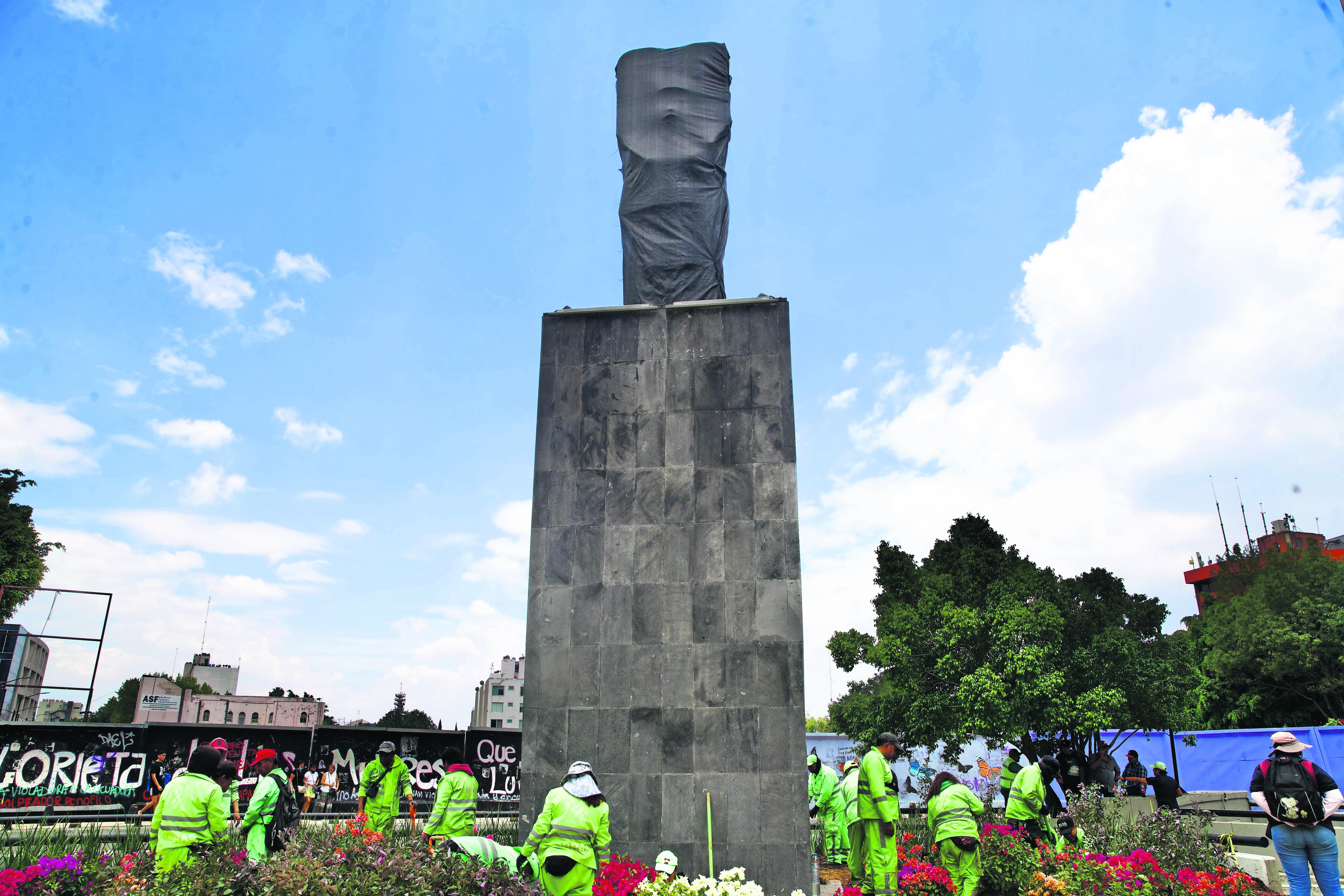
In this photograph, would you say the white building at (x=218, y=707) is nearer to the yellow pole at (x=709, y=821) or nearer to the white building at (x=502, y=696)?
the white building at (x=502, y=696)

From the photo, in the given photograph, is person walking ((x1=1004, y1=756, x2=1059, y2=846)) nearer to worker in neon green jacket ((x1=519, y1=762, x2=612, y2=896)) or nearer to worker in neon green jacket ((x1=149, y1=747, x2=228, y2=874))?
worker in neon green jacket ((x1=519, y1=762, x2=612, y2=896))

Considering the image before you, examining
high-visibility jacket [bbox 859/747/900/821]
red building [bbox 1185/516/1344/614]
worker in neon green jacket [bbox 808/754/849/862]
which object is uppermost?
red building [bbox 1185/516/1344/614]

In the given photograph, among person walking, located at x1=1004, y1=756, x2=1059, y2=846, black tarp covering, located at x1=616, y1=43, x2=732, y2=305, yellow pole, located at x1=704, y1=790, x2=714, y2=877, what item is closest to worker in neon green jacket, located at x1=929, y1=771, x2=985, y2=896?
person walking, located at x1=1004, y1=756, x2=1059, y2=846

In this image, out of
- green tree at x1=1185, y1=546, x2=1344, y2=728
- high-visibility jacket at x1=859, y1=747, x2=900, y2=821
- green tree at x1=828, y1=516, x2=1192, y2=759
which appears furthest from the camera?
green tree at x1=1185, y1=546, x2=1344, y2=728

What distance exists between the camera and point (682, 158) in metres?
13.6

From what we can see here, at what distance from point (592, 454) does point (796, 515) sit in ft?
9.52

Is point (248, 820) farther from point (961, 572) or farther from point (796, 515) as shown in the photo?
point (961, 572)

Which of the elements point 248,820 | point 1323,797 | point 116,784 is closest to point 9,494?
point 116,784

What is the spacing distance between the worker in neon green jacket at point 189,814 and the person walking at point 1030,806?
9.21m

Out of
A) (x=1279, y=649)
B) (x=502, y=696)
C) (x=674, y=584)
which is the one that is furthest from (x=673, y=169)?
(x=502, y=696)

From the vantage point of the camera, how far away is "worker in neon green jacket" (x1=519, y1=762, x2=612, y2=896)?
6820mm

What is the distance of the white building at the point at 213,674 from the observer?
274ft

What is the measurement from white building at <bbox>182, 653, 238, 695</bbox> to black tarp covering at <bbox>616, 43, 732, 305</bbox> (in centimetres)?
8680

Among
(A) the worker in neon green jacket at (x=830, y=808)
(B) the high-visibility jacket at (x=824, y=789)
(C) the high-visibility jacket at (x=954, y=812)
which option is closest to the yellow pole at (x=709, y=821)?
(C) the high-visibility jacket at (x=954, y=812)
